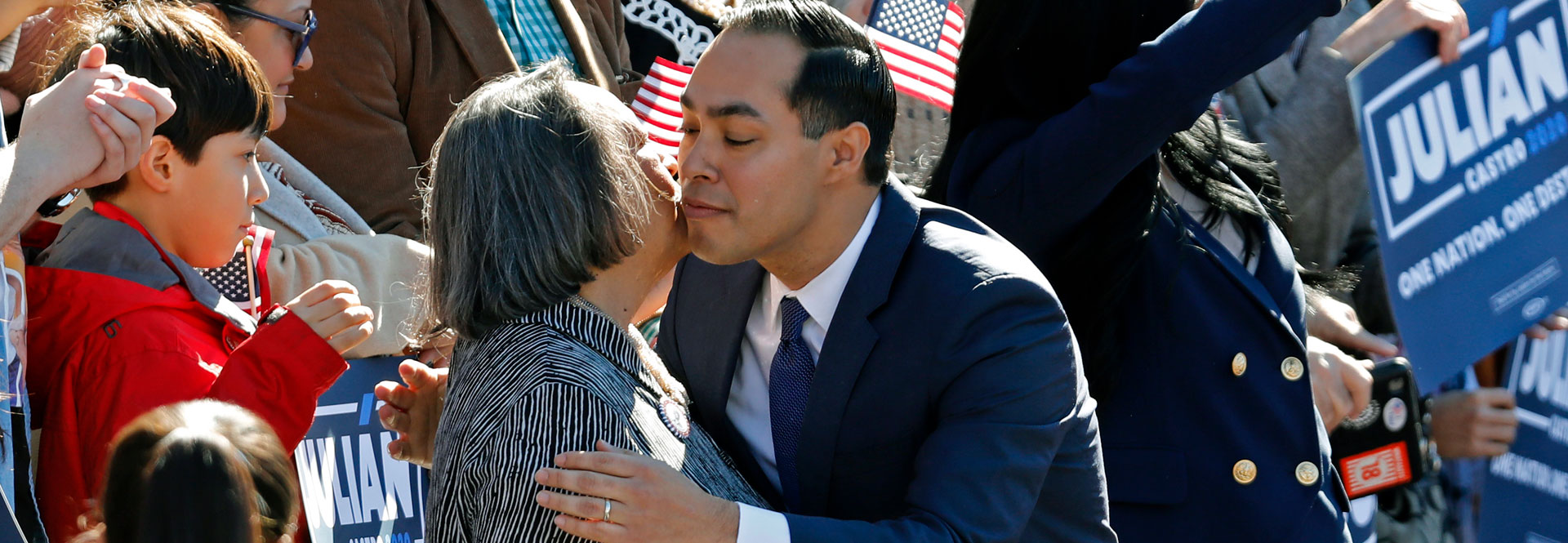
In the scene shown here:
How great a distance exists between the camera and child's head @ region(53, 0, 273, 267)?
2967 mm

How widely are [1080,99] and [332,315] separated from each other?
59.6 inches

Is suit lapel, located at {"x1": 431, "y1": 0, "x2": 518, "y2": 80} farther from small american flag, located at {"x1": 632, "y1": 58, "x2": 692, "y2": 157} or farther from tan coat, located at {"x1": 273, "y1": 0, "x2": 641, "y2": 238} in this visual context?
small american flag, located at {"x1": 632, "y1": 58, "x2": 692, "y2": 157}

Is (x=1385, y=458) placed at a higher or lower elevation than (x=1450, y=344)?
lower

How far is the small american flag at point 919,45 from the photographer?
15.3 ft

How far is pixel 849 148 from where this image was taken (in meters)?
2.52

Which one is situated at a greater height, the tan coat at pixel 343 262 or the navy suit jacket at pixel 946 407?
the navy suit jacket at pixel 946 407

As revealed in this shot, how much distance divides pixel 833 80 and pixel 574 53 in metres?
2.46

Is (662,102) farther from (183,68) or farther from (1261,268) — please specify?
(1261,268)

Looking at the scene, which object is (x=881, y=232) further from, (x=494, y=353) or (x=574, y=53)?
(x=574, y=53)

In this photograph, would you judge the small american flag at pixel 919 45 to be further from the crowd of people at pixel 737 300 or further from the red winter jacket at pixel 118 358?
the red winter jacket at pixel 118 358

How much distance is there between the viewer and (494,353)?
2242mm

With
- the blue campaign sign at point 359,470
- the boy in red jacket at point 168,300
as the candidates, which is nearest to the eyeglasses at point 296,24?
the boy in red jacket at point 168,300

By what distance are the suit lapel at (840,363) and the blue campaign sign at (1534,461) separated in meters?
2.52

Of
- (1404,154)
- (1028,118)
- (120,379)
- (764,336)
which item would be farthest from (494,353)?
(1404,154)
